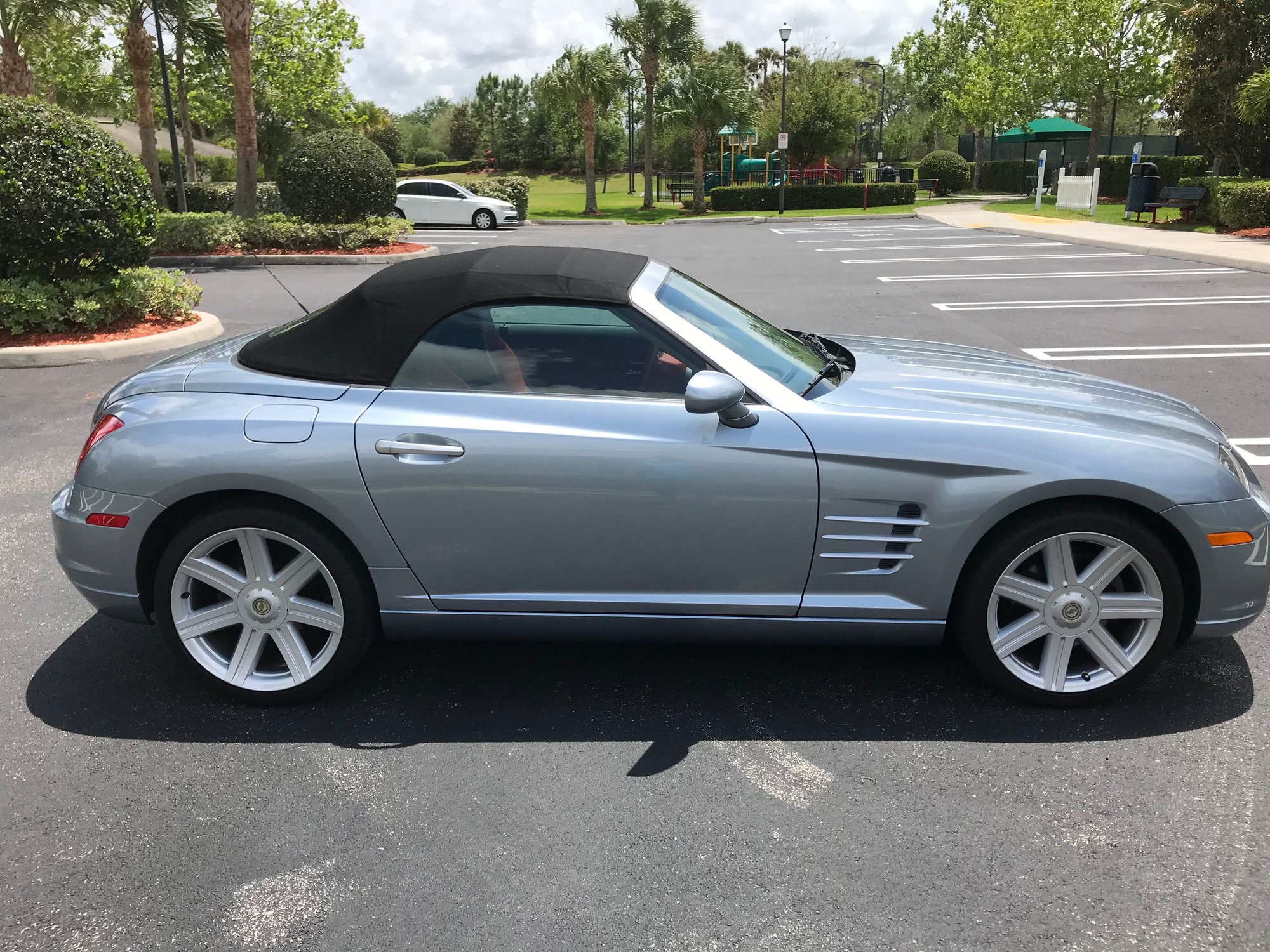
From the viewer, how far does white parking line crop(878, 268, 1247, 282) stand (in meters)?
16.0

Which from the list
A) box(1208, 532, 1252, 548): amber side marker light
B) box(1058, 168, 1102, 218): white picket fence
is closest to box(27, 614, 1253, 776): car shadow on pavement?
box(1208, 532, 1252, 548): amber side marker light

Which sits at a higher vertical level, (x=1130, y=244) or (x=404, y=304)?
(x=404, y=304)

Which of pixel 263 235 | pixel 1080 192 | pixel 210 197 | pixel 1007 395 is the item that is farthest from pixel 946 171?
pixel 1007 395

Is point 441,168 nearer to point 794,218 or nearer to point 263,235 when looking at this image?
point 794,218

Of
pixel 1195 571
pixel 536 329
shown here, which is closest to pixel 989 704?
pixel 1195 571

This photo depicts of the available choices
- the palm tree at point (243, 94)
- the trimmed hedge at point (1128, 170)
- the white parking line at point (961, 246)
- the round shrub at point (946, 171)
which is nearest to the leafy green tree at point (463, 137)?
the round shrub at point (946, 171)

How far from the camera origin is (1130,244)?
775 inches

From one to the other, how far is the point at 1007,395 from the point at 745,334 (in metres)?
0.99

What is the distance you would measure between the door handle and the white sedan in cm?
2761

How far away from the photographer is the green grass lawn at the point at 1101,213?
956 inches

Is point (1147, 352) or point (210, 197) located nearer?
point (1147, 352)

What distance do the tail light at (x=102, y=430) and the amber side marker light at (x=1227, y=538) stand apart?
12.1ft

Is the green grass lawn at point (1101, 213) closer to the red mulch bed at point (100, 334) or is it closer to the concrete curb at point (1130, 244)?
the concrete curb at point (1130, 244)

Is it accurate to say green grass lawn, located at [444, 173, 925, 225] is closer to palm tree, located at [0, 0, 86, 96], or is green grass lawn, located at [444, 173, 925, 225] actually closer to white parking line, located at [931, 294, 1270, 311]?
palm tree, located at [0, 0, 86, 96]
